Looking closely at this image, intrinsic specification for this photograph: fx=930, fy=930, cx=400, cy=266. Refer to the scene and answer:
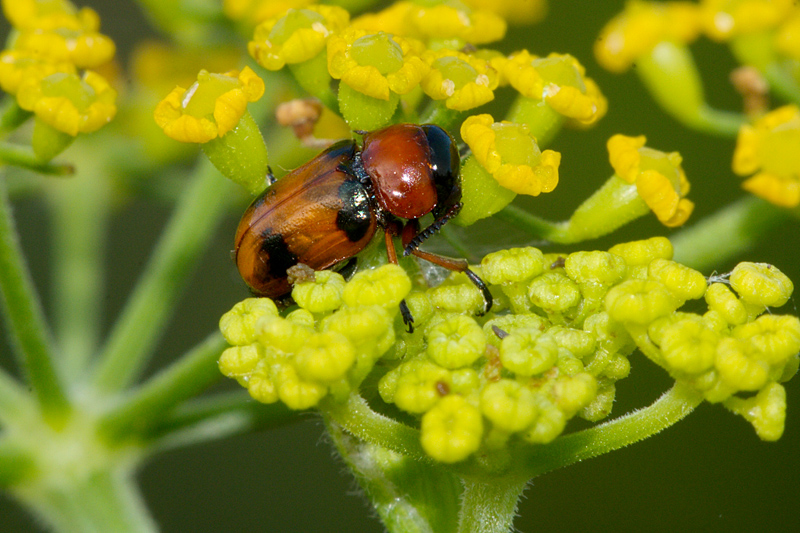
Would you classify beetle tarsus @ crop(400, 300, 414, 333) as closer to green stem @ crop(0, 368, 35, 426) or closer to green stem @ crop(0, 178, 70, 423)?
green stem @ crop(0, 178, 70, 423)

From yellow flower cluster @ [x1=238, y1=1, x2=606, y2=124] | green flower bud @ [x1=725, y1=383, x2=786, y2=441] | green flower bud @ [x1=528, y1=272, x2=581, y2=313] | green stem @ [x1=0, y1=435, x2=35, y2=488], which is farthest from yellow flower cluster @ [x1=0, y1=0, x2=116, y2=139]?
green flower bud @ [x1=725, y1=383, x2=786, y2=441]

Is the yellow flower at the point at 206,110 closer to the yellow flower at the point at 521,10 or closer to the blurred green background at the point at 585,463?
the blurred green background at the point at 585,463

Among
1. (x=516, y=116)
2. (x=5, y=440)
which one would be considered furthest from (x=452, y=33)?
(x=5, y=440)

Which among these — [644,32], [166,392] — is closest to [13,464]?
[166,392]

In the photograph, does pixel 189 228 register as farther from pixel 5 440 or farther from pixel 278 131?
pixel 278 131

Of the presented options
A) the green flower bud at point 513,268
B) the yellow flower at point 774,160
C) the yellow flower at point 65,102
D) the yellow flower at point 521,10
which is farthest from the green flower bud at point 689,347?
the yellow flower at point 521,10

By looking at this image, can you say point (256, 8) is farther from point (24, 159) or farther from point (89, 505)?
point (89, 505)
